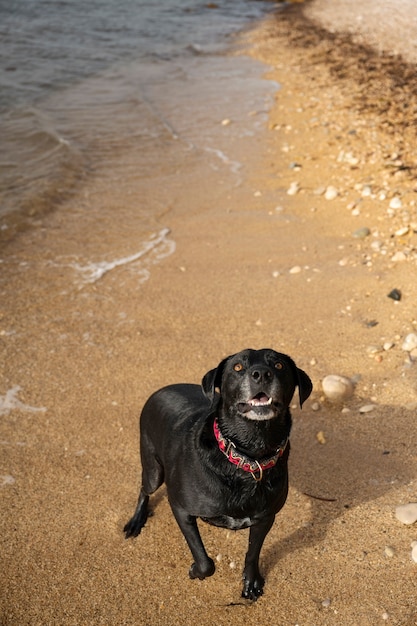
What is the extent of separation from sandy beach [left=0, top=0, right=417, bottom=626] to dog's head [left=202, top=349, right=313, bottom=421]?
4.25ft

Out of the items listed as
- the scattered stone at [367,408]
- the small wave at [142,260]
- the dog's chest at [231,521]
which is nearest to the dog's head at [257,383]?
the dog's chest at [231,521]

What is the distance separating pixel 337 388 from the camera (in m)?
5.21

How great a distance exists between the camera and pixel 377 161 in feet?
30.9

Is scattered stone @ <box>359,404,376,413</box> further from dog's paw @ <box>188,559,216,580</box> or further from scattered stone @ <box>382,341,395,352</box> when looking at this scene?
dog's paw @ <box>188,559,216,580</box>

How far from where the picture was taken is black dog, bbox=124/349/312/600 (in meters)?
3.27

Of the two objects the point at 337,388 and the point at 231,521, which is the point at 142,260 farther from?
the point at 231,521

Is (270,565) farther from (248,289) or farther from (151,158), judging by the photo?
(151,158)

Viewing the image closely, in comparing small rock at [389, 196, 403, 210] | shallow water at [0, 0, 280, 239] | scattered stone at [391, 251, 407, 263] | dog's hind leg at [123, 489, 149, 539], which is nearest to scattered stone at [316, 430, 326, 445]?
dog's hind leg at [123, 489, 149, 539]

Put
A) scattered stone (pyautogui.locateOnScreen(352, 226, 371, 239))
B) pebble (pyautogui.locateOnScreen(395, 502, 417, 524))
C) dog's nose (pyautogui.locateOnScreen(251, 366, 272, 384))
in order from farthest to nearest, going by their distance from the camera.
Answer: scattered stone (pyautogui.locateOnScreen(352, 226, 371, 239)) < pebble (pyautogui.locateOnScreen(395, 502, 417, 524)) < dog's nose (pyautogui.locateOnScreen(251, 366, 272, 384))

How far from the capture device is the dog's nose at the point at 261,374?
10.5 feet

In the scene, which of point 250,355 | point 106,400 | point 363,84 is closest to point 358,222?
point 106,400

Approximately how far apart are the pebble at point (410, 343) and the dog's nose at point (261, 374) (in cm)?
279

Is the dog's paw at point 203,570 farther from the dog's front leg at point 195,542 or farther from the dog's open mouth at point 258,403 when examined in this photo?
the dog's open mouth at point 258,403

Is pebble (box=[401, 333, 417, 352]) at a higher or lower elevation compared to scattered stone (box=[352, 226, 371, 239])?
higher
